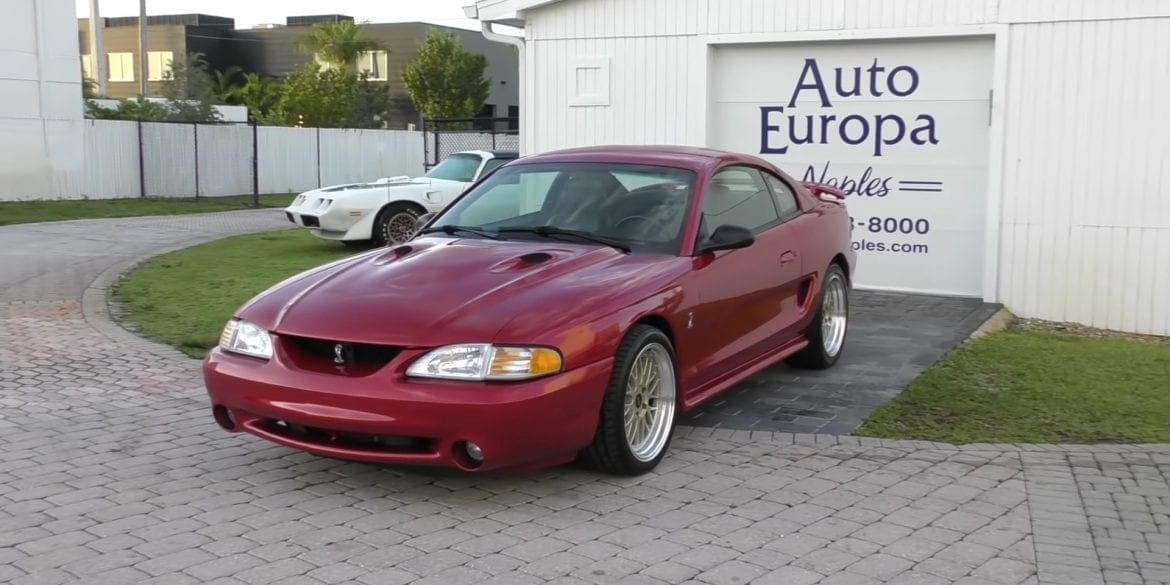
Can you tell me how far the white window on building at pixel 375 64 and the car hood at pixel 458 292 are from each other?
5413cm

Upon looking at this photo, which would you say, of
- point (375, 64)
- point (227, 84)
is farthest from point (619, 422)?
point (227, 84)

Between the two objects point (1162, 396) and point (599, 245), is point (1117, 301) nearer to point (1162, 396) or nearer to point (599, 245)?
point (1162, 396)

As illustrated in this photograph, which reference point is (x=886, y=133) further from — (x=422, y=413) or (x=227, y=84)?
(x=227, y=84)

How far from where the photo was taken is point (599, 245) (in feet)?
19.7

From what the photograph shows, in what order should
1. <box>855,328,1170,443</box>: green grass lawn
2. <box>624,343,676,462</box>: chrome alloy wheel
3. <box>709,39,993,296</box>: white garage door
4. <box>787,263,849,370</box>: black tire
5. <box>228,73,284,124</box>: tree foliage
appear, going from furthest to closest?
<box>228,73,284,124</box>: tree foliage < <box>709,39,993,296</box>: white garage door < <box>787,263,849,370</box>: black tire < <box>855,328,1170,443</box>: green grass lawn < <box>624,343,676,462</box>: chrome alloy wheel

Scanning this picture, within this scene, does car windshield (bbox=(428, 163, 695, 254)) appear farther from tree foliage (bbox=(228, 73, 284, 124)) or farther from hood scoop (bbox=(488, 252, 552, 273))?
tree foliage (bbox=(228, 73, 284, 124))

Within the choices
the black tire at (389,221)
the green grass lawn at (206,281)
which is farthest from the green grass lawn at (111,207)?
the black tire at (389,221)

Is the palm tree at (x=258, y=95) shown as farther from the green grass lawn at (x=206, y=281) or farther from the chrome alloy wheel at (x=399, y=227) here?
the chrome alloy wheel at (x=399, y=227)

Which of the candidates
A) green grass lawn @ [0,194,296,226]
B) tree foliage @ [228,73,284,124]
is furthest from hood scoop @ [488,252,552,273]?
tree foliage @ [228,73,284,124]

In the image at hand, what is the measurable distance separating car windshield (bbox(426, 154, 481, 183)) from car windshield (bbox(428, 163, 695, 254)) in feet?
31.4

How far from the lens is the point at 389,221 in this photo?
1529 cm

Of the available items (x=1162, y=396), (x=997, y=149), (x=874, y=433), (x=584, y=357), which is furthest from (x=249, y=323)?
(x=997, y=149)

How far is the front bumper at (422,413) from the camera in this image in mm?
4762

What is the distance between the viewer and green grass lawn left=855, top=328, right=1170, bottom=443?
20.6 ft
